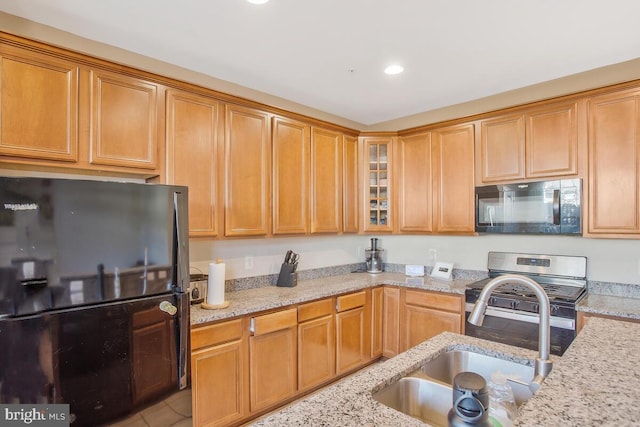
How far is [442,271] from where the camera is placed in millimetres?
3592

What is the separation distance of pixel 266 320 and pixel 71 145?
1.65 meters

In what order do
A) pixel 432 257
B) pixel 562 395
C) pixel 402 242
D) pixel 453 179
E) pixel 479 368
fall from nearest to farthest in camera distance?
pixel 562 395 → pixel 479 368 → pixel 453 179 → pixel 432 257 → pixel 402 242

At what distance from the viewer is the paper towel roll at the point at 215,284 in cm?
245


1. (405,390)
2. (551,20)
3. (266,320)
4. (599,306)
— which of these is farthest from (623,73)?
(266,320)

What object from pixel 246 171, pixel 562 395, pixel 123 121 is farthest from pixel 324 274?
pixel 562 395

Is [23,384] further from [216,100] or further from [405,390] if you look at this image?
[216,100]

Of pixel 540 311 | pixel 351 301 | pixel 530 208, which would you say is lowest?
pixel 351 301

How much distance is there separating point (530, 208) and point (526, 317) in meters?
0.91

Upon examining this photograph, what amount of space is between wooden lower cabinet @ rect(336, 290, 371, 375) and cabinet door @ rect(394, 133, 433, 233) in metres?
0.89

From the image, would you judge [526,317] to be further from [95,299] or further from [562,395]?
[95,299]

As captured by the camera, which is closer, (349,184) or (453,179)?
(453,179)

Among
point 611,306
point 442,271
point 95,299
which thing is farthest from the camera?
point 442,271

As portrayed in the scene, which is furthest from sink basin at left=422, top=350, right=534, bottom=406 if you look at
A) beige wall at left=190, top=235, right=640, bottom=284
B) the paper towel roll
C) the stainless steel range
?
beige wall at left=190, top=235, right=640, bottom=284

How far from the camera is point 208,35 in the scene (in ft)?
7.39
